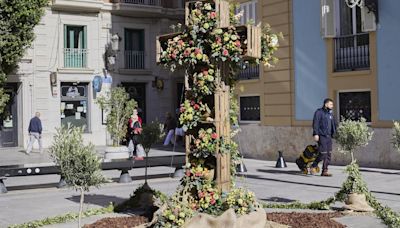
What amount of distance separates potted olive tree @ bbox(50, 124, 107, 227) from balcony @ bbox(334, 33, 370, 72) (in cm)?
1068

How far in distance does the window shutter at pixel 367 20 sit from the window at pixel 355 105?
68.2 inches

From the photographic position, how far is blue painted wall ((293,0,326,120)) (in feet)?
53.9

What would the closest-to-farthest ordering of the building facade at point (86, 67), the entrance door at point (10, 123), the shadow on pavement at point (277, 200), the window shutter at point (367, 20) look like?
the shadow on pavement at point (277, 200) < the window shutter at point (367, 20) < the entrance door at point (10, 123) < the building facade at point (86, 67)

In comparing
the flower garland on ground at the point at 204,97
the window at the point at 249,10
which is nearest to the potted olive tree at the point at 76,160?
the flower garland on ground at the point at 204,97

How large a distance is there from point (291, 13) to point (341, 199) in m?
10.2

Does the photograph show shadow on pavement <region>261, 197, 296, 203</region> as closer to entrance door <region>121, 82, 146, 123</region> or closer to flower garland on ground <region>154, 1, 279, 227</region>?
flower garland on ground <region>154, 1, 279, 227</region>

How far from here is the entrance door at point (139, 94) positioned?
29.5 metres

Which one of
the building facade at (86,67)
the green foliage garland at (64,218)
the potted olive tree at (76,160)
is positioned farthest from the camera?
the building facade at (86,67)

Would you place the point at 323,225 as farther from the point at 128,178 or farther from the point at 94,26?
the point at 94,26

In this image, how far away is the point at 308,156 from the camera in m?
13.9

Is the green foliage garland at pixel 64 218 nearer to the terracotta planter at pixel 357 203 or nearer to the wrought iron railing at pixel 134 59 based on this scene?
the terracotta planter at pixel 357 203

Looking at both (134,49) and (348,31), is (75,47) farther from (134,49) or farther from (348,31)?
(348,31)

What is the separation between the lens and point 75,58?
2759cm

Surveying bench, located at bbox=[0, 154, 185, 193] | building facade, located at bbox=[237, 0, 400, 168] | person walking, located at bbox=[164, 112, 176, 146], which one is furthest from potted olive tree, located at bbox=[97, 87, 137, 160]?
person walking, located at bbox=[164, 112, 176, 146]
